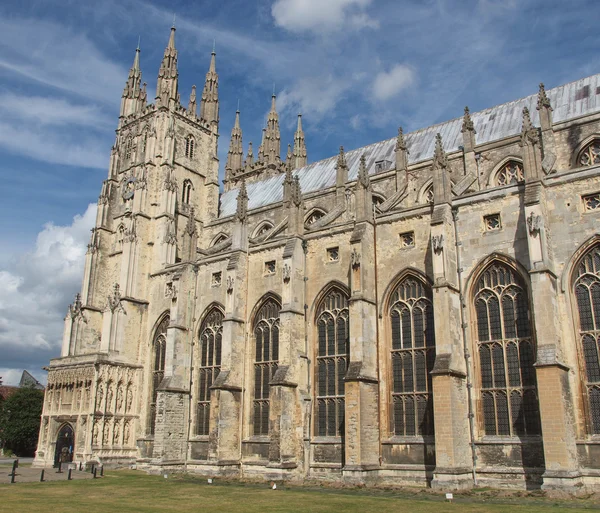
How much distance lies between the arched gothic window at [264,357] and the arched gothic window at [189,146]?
20172mm

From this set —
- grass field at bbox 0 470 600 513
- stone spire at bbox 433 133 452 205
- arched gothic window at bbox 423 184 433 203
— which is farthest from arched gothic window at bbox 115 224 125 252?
stone spire at bbox 433 133 452 205

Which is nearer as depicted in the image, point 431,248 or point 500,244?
point 500,244

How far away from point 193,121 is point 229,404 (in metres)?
26.3

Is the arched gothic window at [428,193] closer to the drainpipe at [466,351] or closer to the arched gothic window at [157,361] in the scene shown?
the drainpipe at [466,351]

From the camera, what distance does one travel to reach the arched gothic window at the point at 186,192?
46.0 metres

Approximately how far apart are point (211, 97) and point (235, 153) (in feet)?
34.7

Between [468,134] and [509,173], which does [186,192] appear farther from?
[509,173]

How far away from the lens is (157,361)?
1502 inches

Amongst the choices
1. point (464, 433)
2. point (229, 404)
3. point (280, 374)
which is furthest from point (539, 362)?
point (229, 404)

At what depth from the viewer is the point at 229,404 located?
98.0 ft

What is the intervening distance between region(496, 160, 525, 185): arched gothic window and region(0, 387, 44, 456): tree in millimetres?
44491

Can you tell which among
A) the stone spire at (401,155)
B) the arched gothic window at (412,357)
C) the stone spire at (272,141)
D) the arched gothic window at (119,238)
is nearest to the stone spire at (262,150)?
the stone spire at (272,141)

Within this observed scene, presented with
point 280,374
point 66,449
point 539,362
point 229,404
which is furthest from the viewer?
point 66,449

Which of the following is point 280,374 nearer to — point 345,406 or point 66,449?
point 345,406
